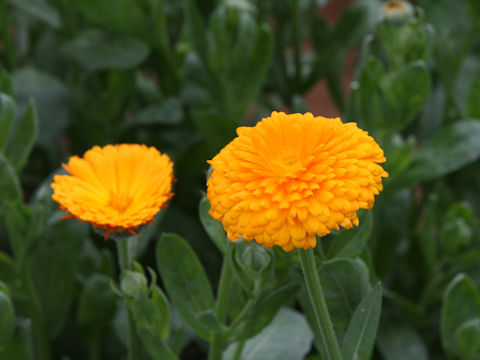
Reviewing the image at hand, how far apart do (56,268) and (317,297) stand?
1.76 ft

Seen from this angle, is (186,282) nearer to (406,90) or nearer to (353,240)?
(353,240)

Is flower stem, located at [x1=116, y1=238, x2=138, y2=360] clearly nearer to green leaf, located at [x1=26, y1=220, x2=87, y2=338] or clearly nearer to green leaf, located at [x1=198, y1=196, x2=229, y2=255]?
green leaf, located at [x1=198, y1=196, x2=229, y2=255]

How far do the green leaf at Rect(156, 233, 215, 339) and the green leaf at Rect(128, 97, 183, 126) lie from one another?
46 cm

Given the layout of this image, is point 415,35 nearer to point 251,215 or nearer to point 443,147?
point 443,147

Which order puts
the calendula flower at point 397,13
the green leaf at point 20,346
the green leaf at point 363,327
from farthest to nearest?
the calendula flower at point 397,13 < the green leaf at point 20,346 < the green leaf at point 363,327

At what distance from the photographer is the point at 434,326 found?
1069mm

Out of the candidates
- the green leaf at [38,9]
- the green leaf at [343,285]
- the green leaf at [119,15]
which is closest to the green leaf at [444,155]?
the green leaf at [343,285]

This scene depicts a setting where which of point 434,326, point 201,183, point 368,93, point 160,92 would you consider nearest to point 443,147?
point 368,93

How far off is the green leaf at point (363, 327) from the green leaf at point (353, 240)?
3.7 inches

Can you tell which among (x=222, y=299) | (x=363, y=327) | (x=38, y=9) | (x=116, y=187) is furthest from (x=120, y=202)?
(x=38, y=9)

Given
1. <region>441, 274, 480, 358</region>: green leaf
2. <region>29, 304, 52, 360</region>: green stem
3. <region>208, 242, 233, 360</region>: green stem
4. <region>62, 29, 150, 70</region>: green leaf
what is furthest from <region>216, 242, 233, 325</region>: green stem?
<region>62, 29, 150, 70</region>: green leaf

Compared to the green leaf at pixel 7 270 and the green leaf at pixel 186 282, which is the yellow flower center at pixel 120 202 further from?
the green leaf at pixel 7 270

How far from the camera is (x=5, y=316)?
2.19ft

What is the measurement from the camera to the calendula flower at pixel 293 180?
0.45 metres
